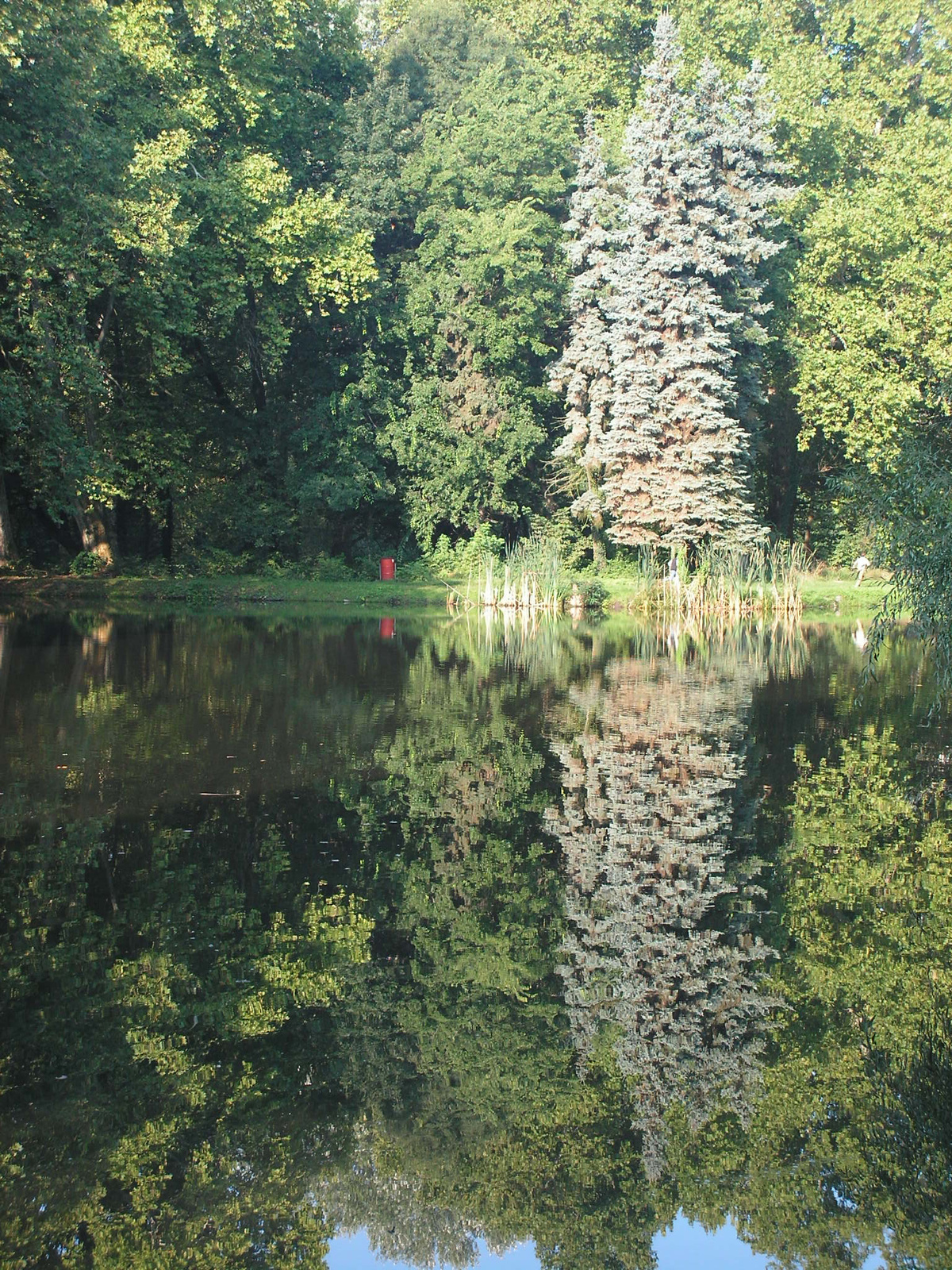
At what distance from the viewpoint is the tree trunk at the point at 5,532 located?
29.4 m

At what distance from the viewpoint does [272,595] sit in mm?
31516

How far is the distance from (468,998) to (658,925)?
4.28 ft

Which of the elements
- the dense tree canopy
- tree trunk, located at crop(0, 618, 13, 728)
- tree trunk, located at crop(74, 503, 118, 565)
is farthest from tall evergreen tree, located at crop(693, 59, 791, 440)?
tree trunk, located at crop(0, 618, 13, 728)

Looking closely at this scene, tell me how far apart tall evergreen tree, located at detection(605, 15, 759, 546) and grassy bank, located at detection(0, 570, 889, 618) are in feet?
8.30

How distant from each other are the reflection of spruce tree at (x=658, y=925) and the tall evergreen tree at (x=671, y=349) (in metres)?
20.3

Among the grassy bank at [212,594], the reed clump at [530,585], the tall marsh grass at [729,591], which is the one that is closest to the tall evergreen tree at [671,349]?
the tall marsh grass at [729,591]

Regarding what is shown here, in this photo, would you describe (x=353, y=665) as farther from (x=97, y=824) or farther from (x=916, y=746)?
(x=97, y=824)

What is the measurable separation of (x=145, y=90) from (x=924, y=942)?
30409mm

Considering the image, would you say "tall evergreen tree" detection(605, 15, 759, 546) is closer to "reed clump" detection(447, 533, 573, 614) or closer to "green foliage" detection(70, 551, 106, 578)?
"reed clump" detection(447, 533, 573, 614)

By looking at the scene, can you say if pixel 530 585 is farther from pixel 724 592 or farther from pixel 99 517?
pixel 99 517

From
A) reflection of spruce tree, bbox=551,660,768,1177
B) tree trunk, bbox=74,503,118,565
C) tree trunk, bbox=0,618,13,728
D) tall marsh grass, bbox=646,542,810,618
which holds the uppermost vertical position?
tree trunk, bbox=74,503,118,565

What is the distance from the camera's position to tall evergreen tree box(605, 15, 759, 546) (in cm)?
3027

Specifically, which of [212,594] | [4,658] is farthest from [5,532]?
[4,658]

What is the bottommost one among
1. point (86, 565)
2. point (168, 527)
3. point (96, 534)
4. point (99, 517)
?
point (86, 565)
